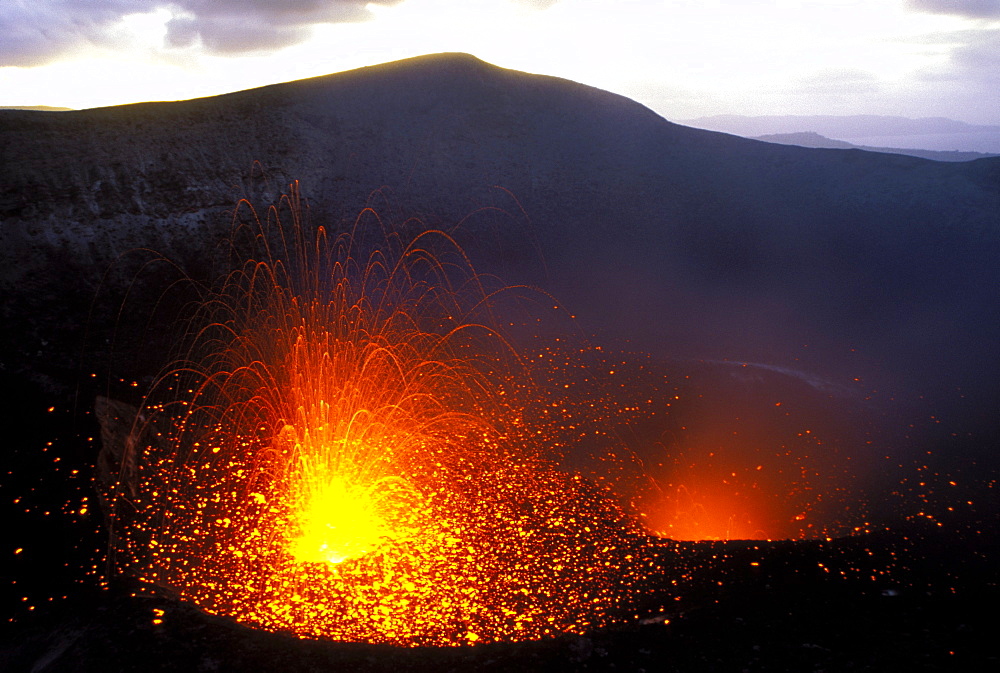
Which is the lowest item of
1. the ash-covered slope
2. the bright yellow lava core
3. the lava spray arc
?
the bright yellow lava core

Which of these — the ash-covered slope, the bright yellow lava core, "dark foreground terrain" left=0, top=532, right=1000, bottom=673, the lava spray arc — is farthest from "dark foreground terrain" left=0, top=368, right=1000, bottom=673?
the ash-covered slope

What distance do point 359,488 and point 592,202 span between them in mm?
7577

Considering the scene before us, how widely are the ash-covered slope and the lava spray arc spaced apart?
73.2 inches

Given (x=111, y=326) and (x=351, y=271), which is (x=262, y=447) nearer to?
(x=111, y=326)

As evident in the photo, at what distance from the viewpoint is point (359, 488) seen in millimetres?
4613

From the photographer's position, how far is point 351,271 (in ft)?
30.5

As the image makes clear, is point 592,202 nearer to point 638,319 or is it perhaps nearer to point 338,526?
point 638,319

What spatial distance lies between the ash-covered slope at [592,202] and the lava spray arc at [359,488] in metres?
1.86

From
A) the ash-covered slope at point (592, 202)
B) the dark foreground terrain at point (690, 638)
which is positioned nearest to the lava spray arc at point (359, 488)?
the dark foreground terrain at point (690, 638)

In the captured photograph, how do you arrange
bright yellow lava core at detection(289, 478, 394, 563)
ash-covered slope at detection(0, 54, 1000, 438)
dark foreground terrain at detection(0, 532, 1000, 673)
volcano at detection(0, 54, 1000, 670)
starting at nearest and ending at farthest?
dark foreground terrain at detection(0, 532, 1000, 673) → volcano at detection(0, 54, 1000, 670) → bright yellow lava core at detection(289, 478, 394, 563) → ash-covered slope at detection(0, 54, 1000, 438)

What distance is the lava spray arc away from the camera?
11.1 ft

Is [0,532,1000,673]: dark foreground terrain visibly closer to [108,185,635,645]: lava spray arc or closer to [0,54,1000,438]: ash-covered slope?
[108,185,635,645]: lava spray arc

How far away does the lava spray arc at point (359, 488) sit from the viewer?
338 centimetres

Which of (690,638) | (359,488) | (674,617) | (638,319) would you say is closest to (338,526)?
(359,488)
